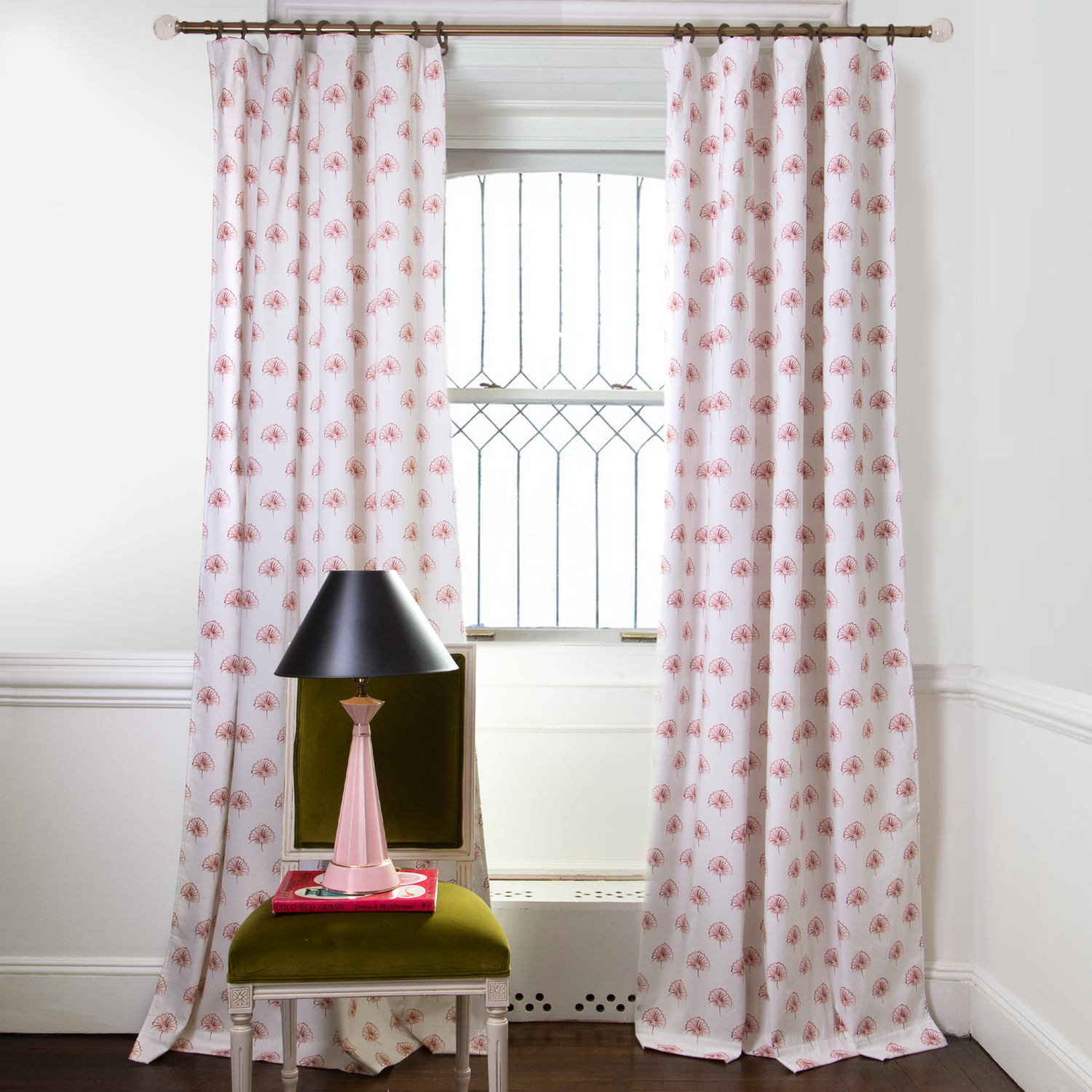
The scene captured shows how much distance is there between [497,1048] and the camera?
169cm

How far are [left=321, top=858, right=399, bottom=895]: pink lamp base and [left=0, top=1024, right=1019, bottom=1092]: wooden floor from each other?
68 cm

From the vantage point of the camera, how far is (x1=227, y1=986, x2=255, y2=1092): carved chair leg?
1665mm

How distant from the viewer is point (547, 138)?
8.94 ft

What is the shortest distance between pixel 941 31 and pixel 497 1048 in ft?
8.38

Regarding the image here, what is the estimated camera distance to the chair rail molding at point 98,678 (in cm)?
241

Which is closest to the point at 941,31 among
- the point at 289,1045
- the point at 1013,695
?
the point at 1013,695

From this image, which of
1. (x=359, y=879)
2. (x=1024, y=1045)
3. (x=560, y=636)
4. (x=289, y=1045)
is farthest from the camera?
(x=560, y=636)

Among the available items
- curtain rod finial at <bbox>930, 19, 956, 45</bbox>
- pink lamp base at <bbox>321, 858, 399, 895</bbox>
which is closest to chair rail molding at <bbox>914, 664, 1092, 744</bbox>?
pink lamp base at <bbox>321, 858, 399, 895</bbox>

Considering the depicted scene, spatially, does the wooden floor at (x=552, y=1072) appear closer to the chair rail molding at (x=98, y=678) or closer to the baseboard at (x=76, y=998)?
the baseboard at (x=76, y=998)

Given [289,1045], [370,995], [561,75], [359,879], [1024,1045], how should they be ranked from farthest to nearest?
[561,75] → [1024,1045] → [289,1045] → [359,879] → [370,995]

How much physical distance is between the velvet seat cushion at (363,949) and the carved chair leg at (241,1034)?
0.03 metres

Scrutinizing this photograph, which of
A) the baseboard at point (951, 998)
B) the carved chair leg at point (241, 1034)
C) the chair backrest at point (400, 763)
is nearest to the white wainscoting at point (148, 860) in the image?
the baseboard at point (951, 998)

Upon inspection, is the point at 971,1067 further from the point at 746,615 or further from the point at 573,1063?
the point at 746,615

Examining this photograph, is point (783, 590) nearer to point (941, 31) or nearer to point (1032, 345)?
point (1032, 345)
